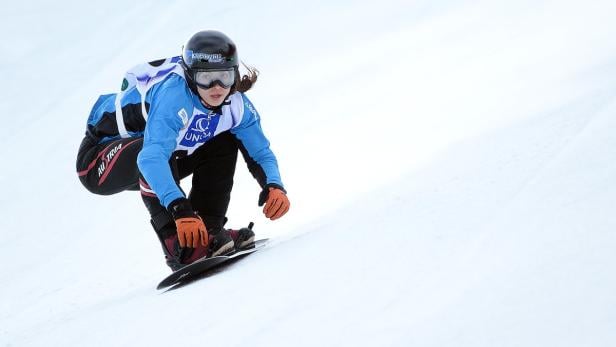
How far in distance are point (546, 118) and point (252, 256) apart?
1.54m

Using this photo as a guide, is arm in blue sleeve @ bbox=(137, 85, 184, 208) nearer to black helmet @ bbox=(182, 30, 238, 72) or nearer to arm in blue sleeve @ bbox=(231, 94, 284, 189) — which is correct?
black helmet @ bbox=(182, 30, 238, 72)

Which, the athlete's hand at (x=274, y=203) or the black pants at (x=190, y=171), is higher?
the black pants at (x=190, y=171)

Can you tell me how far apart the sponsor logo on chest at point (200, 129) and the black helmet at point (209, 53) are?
226 millimetres

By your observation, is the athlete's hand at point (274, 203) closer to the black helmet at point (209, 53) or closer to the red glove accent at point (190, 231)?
the red glove accent at point (190, 231)

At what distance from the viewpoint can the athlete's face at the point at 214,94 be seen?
333 cm

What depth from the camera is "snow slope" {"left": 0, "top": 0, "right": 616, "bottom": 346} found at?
169cm

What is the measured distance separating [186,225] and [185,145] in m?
0.61

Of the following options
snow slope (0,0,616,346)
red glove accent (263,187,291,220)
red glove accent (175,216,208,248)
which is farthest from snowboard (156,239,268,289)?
red glove accent (263,187,291,220)

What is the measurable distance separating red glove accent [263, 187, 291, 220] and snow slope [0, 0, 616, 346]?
0.19 metres

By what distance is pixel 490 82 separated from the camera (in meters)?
6.48

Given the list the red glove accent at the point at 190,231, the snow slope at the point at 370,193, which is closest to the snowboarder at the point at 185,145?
the red glove accent at the point at 190,231

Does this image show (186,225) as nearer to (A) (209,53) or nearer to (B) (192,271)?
(B) (192,271)

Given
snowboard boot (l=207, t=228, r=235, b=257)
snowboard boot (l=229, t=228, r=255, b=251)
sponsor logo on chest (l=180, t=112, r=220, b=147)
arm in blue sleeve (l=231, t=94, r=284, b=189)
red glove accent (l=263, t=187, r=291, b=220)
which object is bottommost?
snowboard boot (l=229, t=228, r=255, b=251)

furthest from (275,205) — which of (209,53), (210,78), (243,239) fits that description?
(209,53)
